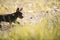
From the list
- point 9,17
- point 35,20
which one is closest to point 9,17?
point 9,17

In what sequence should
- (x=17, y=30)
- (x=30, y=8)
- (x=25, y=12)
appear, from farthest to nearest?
1. (x=30, y=8)
2. (x=25, y=12)
3. (x=17, y=30)

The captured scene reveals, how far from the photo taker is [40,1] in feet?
24.6

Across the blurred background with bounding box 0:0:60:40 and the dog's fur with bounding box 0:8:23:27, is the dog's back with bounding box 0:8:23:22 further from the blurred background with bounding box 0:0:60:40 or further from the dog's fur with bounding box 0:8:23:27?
the blurred background with bounding box 0:0:60:40

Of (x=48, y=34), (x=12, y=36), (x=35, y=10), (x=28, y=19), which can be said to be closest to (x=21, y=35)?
(x=12, y=36)

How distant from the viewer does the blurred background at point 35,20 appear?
4.32 metres

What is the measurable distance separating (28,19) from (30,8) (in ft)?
3.40

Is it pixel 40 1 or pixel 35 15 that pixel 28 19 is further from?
pixel 40 1

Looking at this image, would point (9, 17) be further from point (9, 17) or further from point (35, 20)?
point (35, 20)

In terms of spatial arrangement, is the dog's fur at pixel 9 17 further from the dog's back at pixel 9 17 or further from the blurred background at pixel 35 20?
the blurred background at pixel 35 20

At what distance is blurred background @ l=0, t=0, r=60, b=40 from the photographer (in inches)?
170

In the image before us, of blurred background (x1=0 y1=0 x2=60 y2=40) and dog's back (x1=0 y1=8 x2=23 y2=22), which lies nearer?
blurred background (x1=0 y1=0 x2=60 y2=40)

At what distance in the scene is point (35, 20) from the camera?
18.9 ft

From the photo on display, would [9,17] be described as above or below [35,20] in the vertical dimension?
above

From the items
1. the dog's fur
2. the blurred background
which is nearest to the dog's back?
the dog's fur
